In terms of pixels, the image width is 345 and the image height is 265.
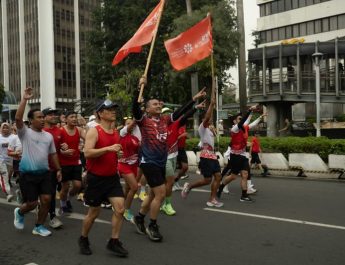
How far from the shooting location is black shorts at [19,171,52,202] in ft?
20.4

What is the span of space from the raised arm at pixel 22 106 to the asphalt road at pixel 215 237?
1.56 metres

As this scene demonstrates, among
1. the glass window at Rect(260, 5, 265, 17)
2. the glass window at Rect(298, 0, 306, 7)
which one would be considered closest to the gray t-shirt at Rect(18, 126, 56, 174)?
the glass window at Rect(298, 0, 306, 7)

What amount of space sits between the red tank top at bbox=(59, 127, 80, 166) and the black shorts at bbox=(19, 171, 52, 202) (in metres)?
1.11

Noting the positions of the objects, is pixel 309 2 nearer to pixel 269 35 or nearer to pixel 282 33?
pixel 282 33

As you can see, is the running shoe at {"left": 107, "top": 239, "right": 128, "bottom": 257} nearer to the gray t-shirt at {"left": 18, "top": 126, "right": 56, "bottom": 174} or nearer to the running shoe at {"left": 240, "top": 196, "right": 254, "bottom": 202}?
the gray t-shirt at {"left": 18, "top": 126, "right": 56, "bottom": 174}

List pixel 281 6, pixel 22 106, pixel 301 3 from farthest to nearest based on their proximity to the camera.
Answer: pixel 281 6
pixel 301 3
pixel 22 106

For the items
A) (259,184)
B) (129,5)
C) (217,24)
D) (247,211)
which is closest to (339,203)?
(247,211)

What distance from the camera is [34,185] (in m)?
6.24

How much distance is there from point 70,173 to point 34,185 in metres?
1.27

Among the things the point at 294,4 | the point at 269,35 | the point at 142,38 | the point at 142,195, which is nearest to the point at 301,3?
the point at 294,4

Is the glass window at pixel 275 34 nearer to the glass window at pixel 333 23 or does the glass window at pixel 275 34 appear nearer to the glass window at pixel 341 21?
the glass window at pixel 333 23

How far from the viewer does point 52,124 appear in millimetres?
7242

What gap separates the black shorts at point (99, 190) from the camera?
5.24 meters

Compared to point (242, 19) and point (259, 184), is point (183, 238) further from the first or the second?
point (242, 19)
